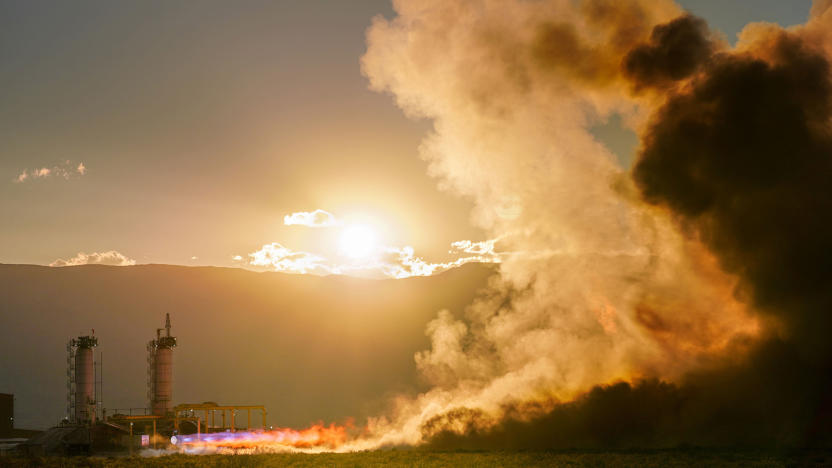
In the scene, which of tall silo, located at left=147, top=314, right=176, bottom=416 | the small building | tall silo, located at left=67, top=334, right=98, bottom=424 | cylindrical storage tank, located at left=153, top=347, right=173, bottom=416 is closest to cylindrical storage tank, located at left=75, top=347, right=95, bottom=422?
tall silo, located at left=67, top=334, right=98, bottom=424

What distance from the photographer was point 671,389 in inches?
2771

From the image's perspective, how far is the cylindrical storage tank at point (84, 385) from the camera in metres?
108

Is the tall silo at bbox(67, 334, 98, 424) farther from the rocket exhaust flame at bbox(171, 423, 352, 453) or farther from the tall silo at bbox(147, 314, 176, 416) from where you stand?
the rocket exhaust flame at bbox(171, 423, 352, 453)

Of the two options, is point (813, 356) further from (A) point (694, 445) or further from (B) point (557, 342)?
(B) point (557, 342)

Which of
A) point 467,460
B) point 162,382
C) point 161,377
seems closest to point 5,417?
point 161,377

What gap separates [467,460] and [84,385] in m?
66.8

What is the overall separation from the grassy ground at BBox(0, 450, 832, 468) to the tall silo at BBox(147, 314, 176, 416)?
3446 cm

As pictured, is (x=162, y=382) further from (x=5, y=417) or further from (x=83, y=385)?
(x=5, y=417)

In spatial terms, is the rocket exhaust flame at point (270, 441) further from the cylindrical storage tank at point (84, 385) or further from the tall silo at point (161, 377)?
the cylindrical storage tank at point (84, 385)

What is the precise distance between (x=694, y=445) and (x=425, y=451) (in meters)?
23.0

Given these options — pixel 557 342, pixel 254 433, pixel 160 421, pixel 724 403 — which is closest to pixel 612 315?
pixel 557 342

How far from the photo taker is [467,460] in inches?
2520

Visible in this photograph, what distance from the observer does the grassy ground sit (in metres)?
58.6

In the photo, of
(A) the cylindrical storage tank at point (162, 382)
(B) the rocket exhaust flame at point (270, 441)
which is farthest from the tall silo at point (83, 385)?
(B) the rocket exhaust flame at point (270, 441)
